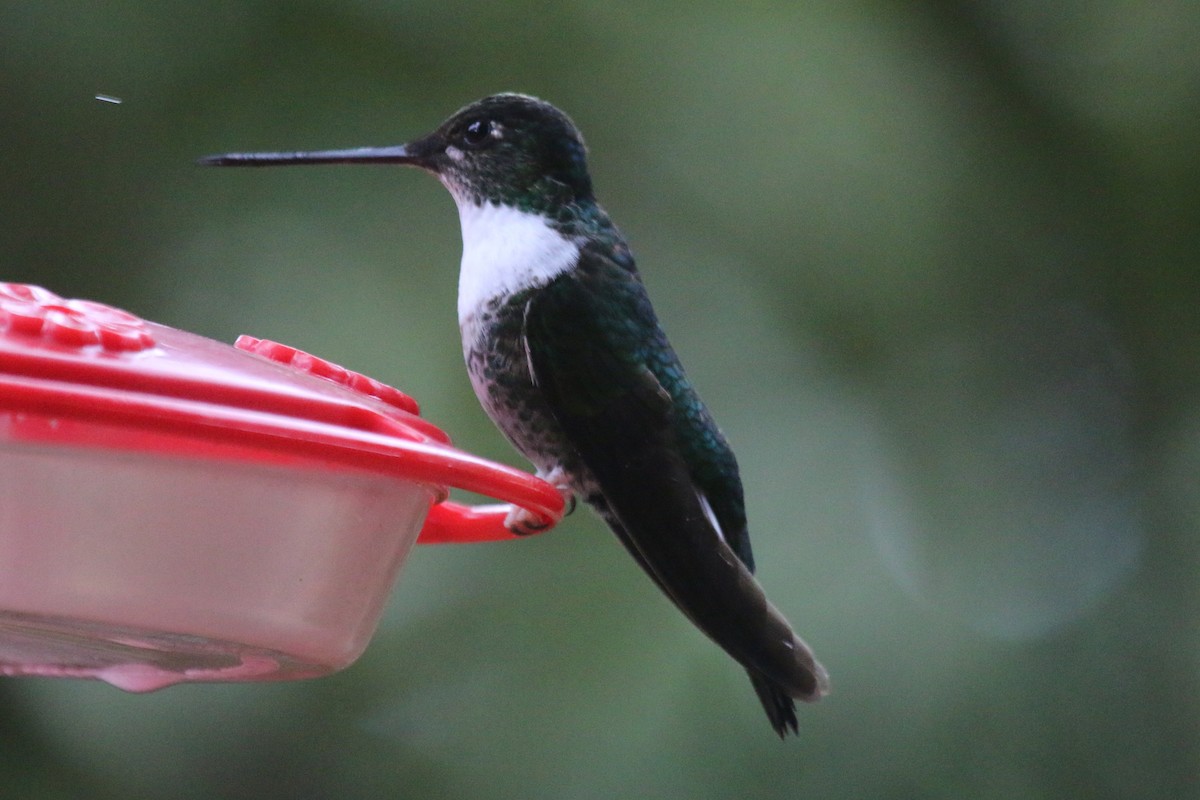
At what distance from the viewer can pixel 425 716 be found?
3.65 meters

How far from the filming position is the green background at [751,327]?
3.55m

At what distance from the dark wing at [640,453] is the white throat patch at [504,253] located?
4cm

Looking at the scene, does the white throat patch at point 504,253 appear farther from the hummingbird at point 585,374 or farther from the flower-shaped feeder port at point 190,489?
the flower-shaped feeder port at point 190,489

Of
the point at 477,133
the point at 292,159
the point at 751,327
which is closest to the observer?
the point at 292,159

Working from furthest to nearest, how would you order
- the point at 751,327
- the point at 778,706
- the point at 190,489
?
the point at 751,327 < the point at 778,706 < the point at 190,489

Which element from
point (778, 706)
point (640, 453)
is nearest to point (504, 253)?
point (640, 453)

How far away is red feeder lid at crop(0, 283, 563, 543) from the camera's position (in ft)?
4.06

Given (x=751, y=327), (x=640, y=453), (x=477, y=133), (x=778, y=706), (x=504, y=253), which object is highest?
(x=477, y=133)

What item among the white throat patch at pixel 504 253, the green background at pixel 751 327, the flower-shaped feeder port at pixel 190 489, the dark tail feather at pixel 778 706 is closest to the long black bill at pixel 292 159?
the white throat patch at pixel 504 253

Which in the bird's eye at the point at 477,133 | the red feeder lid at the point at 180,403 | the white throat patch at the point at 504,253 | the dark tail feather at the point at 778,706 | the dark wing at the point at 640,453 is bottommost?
the dark tail feather at the point at 778,706

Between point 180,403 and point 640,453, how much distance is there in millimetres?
1096

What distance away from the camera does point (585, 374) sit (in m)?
2.31

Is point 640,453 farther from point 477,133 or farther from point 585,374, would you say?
point 477,133

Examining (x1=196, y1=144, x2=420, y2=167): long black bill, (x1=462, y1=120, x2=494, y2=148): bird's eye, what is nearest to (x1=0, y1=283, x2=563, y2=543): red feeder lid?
(x1=196, y1=144, x2=420, y2=167): long black bill
